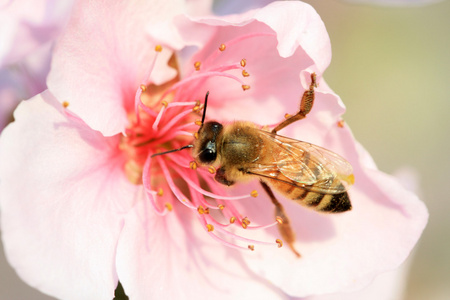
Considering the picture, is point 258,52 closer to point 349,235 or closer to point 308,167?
point 308,167

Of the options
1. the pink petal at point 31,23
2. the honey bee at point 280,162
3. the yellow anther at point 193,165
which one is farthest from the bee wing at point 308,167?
the pink petal at point 31,23

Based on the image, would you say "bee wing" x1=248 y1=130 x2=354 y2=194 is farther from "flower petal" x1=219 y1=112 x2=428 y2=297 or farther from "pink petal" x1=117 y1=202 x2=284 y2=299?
"pink petal" x1=117 y1=202 x2=284 y2=299

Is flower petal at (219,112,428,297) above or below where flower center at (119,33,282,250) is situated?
below

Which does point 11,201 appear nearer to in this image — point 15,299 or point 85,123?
point 85,123

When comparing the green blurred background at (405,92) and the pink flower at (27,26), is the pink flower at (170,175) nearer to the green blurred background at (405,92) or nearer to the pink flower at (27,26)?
the pink flower at (27,26)

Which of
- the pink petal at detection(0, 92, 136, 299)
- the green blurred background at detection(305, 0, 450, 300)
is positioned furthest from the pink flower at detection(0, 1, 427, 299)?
the green blurred background at detection(305, 0, 450, 300)

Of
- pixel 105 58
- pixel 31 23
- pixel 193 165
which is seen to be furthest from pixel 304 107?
pixel 31 23
